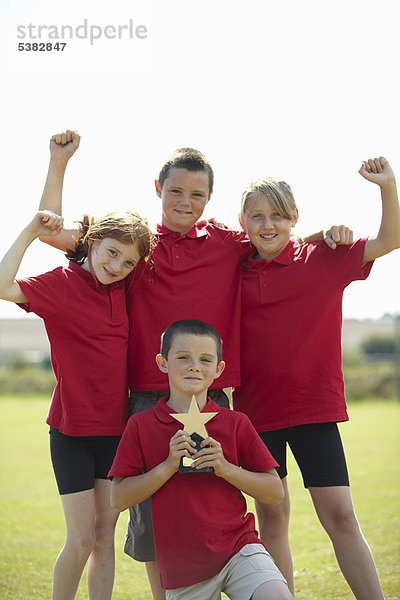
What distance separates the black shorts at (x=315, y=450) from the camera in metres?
3.44

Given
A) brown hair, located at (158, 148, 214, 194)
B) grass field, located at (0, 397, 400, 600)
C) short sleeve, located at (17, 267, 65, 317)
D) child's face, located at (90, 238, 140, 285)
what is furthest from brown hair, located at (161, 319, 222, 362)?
grass field, located at (0, 397, 400, 600)

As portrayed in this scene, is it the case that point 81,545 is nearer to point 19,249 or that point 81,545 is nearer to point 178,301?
point 178,301

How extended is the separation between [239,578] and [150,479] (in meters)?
0.51

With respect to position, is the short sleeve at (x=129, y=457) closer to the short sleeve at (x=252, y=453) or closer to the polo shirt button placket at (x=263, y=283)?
the short sleeve at (x=252, y=453)

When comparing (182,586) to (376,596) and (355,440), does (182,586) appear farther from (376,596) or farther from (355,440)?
(355,440)

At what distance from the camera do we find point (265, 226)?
3.54 meters

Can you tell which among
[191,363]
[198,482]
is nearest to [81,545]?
[198,482]

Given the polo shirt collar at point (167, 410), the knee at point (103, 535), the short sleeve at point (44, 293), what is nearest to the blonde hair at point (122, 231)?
the short sleeve at point (44, 293)

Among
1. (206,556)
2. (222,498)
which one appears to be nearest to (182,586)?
(206,556)

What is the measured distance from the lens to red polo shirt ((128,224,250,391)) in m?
3.48

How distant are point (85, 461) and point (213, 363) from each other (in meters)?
0.97

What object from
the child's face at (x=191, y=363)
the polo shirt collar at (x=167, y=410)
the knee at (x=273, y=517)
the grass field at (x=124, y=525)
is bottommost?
the grass field at (x=124, y=525)

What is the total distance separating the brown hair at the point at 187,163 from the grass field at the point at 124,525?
2599 millimetres

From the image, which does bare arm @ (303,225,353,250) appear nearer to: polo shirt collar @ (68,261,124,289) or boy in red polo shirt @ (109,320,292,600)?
boy in red polo shirt @ (109,320,292,600)
